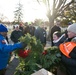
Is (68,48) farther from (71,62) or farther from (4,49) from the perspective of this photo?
(4,49)

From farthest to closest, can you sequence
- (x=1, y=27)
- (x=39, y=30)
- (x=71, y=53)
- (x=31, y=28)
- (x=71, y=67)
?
→ (x=31, y=28), (x=39, y=30), (x=1, y=27), (x=71, y=67), (x=71, y=53)

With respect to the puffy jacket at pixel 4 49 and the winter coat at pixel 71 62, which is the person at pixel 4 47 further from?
the winter coat at pixel 71 62

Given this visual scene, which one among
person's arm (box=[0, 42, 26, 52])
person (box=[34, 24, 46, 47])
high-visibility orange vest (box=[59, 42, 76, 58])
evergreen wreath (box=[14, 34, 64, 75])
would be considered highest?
high-visibility orange vest (box=[59, 42, 76, 58])

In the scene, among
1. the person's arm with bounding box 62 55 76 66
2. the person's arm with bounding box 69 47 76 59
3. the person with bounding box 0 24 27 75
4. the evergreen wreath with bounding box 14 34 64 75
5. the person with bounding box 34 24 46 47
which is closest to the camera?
the person's arm with bounding box 69 47 76 59

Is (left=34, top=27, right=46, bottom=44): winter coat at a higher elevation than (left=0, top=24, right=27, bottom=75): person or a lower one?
lower

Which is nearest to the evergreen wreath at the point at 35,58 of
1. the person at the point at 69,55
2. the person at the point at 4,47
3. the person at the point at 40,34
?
the person at the point at 4,47

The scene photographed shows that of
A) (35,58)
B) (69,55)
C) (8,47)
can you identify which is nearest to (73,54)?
(69,55)

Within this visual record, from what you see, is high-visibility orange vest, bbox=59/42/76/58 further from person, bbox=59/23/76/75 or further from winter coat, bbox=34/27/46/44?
winter coat, bbox=34/27/46/44

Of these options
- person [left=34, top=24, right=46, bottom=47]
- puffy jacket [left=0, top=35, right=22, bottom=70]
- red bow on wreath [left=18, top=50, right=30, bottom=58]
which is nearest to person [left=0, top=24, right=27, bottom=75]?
puffy jacket [left=0, top=35, right=22, bottom=70]

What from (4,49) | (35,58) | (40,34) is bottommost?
(40,34)

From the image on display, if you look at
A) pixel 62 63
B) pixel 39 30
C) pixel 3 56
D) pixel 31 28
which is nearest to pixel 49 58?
pixel 62 63

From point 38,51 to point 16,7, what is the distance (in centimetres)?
8590

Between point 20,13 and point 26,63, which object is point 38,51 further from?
point 20,13

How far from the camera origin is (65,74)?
15.0 feet
